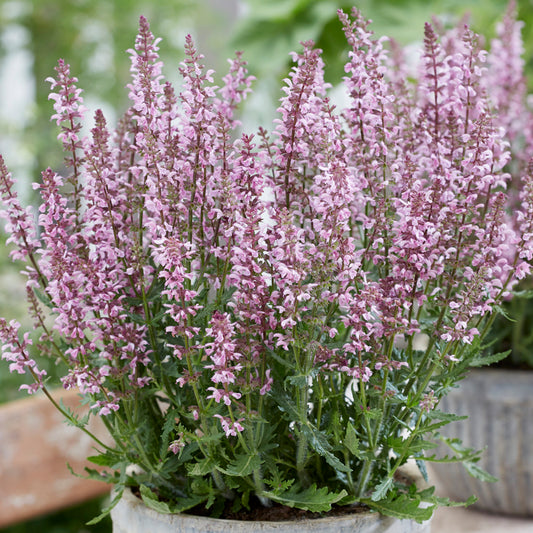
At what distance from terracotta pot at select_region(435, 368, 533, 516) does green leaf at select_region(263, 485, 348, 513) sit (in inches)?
25.9

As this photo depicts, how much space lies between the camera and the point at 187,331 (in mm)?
640

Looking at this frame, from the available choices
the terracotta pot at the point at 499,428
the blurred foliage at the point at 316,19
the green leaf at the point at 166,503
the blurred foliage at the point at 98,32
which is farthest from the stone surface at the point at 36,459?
the blurred foliage at the point at 98,32

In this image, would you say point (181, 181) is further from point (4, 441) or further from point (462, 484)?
point (4, 441)

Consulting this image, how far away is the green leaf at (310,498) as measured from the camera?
70cm

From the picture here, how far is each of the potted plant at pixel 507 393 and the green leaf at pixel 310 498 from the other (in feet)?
2.19

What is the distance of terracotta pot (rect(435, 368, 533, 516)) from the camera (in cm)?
131

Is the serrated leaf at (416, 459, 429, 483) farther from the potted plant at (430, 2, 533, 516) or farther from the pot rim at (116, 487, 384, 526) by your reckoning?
the potted plant at (430, 2, 533, 516)

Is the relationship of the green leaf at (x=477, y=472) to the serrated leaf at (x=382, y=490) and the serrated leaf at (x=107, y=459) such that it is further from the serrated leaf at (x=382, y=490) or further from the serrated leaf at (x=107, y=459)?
the serrated leaf at (x=107, y=459)

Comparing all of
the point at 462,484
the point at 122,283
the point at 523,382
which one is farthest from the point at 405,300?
the point at 462,484

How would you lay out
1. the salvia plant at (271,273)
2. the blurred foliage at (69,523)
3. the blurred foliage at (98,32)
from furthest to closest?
the blurred foliage at (98,32) → the blurred foliage at (69,523) → the salvia plant at (271,273)

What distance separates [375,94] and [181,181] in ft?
0.67

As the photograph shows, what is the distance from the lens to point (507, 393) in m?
1.31

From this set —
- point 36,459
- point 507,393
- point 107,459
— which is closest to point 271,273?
point 107,459

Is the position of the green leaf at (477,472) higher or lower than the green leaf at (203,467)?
lower
